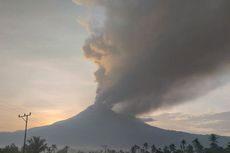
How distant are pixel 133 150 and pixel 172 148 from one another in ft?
114

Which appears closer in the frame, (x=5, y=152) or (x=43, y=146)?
(x=43, y=146)

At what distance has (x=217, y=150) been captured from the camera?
375ft

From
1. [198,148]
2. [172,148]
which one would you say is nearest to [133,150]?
[172,148]

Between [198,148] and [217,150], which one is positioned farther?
[198,148]

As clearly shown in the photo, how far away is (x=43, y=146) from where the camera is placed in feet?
230

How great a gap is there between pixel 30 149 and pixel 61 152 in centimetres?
4559

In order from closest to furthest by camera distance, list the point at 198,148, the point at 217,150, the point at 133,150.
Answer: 1. the point at 217,150
2. the point at 198,148
3. the point at 133,150

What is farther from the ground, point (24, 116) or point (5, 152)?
point (24, 116)

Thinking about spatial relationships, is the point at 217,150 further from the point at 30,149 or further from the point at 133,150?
the point at 133,150

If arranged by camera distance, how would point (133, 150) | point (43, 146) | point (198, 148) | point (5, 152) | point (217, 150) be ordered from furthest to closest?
1. point (133, 150)
2. point (198, 148)
3. point (217, 150)
4. point (5, 152)
5. point (43, 146)

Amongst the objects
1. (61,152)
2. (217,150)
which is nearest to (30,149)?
(61,152)

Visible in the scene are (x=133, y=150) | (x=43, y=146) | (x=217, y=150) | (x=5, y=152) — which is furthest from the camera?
(x=133, y=150)

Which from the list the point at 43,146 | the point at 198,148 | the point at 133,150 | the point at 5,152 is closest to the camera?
the point at 43,146

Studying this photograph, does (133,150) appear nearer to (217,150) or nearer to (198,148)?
(198,148)
